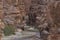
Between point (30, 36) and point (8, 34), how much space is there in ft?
2.76

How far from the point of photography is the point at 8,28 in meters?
8.33

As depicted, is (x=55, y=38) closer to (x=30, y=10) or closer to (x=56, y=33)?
(x=56, y=33)

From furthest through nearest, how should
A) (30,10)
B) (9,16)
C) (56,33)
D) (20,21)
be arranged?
(30,10), (20,21), (9,16), (56,33)

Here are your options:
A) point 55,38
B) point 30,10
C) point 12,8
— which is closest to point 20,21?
point 12,8

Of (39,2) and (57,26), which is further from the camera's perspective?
(39,2)

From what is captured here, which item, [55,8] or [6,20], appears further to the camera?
[6,20]

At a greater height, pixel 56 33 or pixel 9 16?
pixel 56 33

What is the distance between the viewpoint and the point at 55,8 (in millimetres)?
2838

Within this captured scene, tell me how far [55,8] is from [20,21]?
27.5 feet

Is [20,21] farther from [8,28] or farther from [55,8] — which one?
[55,8]

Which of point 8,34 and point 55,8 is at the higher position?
point 55,8

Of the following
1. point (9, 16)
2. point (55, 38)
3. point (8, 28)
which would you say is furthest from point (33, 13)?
point (55, 38)

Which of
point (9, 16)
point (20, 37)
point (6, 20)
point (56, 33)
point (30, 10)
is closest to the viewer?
point (56, 33)

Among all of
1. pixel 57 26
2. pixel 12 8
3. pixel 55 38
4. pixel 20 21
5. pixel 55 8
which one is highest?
pixel 55 8
